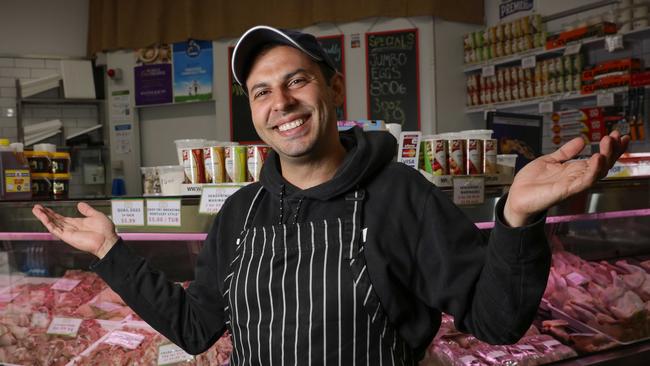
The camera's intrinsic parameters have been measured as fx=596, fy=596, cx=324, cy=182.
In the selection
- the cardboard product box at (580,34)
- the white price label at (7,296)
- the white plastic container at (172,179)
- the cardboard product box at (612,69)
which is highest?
the cardboard product box at (580,34)

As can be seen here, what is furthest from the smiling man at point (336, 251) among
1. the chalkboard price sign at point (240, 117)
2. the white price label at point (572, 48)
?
the chalkboard price sign at point (240, 117)

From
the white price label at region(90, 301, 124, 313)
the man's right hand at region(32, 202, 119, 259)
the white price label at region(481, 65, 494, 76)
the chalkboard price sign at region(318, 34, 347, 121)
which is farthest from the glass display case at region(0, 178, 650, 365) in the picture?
the chalkboard price sign at region(318, 34, 347, 121)

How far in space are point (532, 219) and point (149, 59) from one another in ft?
20.8

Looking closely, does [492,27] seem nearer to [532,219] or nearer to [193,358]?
[193,358]

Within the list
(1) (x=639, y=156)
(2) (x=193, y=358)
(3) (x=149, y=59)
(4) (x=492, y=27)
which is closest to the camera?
(2) (x=193, y=358)

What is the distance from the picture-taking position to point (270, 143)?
4.70ft

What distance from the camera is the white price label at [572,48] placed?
4957mm

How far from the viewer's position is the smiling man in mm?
1230

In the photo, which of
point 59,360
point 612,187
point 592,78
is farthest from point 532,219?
point 592,78

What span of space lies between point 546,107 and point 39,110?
5586mm

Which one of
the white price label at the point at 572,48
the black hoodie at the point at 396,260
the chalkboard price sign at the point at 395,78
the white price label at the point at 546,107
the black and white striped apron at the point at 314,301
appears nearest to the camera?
the black hoodie at the point at 396,260

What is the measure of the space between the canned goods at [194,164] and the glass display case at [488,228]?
20 cm

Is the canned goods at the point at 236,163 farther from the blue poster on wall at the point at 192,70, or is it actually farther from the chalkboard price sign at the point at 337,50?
the blue poster on wall at the point at 192,70

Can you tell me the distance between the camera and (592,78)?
498cm
